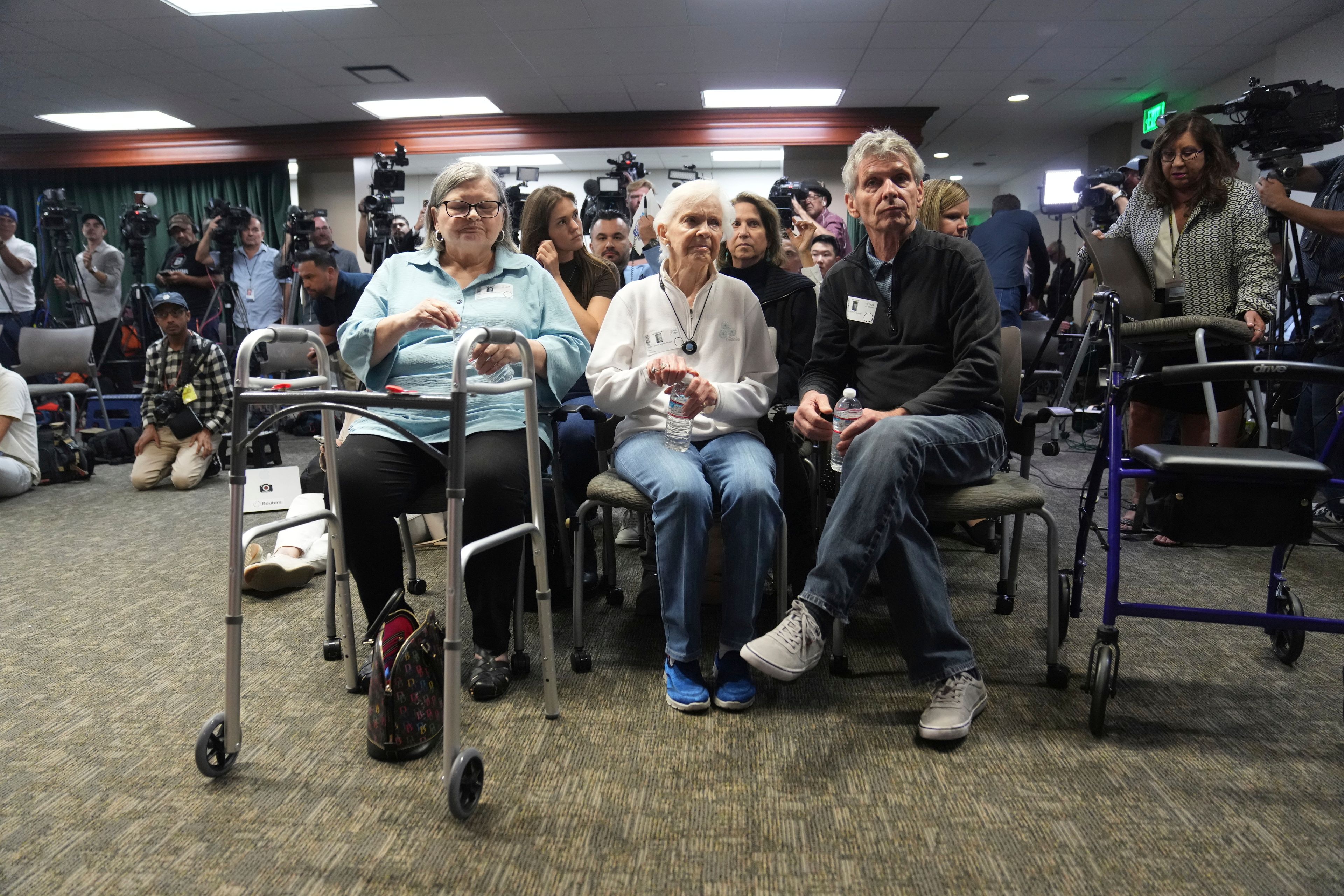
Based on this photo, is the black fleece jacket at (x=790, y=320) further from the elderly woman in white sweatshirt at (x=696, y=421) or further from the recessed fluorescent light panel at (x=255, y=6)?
the recessed fluorescent light panel at (x=255, y=6)

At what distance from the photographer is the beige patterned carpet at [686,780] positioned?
1146 millimetres

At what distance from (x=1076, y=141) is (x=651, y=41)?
585 centimetres

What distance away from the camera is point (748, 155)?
9.71 meters

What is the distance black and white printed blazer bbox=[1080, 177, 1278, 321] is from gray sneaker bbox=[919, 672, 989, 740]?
151 centimetres

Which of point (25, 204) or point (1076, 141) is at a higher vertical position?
point (1076, 141)

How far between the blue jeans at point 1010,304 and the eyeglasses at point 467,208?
349 cm

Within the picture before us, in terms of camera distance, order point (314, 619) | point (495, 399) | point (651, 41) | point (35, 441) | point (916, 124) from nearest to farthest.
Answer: point (495, 399) → point (314, 619) → point (35, 441) → point (651, 41) → point (916, 124)

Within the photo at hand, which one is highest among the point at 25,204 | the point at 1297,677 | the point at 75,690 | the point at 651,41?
the point at 651,41

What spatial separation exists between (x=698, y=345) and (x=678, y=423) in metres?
0.25

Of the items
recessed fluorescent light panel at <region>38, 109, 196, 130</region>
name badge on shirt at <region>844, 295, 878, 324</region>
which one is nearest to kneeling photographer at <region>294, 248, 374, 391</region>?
name badge on shirt at <region>844, 295, 878, 324</region>

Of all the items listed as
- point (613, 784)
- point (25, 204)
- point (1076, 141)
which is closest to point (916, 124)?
point (1076, 141)

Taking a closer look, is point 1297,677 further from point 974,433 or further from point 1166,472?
point 974,433

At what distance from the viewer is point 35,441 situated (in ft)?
13.6

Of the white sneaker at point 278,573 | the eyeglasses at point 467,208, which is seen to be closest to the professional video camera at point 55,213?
the white sneaker at point 278,573
